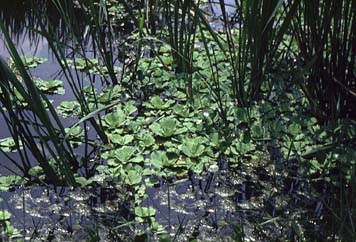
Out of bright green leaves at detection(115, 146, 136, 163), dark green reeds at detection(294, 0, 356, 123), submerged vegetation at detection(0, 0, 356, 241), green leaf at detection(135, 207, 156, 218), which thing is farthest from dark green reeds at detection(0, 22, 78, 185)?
dark green reeds at detection(294, 0, 356, 123)

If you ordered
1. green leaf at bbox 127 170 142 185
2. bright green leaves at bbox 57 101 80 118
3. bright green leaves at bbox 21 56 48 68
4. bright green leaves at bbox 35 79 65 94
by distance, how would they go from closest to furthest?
green leaf at bbox 127 170 142 185 < bright green leaves at bbox 57 101 80 118 < bright green leaves at bbox 35 79 65 94 < bright green leaves at bbox 21 56 48 68

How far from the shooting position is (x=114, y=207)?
2146mm

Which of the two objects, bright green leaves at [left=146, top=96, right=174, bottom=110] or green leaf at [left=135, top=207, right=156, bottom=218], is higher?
bright green leaves at [left=146, top=96, right=174, bottom=110]

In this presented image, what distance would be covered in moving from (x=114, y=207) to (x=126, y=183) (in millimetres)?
123

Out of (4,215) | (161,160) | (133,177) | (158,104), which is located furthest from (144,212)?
(158,104)

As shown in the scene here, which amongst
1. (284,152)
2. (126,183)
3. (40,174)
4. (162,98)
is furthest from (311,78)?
(40,174)

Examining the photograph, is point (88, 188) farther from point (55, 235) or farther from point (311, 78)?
point (311, 78)

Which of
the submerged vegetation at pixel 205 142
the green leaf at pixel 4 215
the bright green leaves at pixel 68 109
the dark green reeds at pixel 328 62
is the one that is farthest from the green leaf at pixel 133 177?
the dark green reeds at pixel 328 62

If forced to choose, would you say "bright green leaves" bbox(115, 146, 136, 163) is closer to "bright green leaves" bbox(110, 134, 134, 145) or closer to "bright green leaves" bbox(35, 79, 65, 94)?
"bright green leaves" bbox(110, 134, 134, 145)

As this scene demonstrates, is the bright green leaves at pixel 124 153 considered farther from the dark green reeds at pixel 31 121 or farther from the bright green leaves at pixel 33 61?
the bright green leaves at pixel 33 61

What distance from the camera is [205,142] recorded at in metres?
2.44

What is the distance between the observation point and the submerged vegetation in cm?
204

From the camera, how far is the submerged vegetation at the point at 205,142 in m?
2.04

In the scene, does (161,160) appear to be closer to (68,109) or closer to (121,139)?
(121,139)
